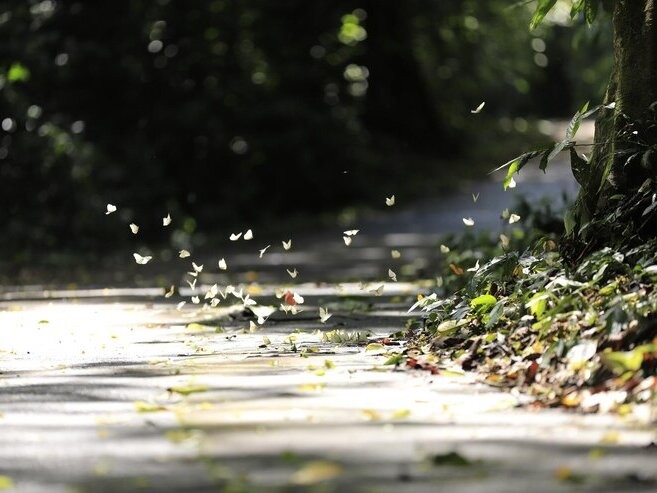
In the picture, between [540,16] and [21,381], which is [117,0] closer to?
[540,16]

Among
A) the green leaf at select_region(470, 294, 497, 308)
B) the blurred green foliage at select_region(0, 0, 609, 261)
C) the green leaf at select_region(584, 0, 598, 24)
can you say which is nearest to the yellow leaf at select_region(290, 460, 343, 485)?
the green leaf at select_region(470, 294, 497, 308)

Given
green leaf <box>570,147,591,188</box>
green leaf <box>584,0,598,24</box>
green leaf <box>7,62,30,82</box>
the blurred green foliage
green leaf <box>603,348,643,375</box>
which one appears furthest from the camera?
green leaf <box>7,62,30,82</box>

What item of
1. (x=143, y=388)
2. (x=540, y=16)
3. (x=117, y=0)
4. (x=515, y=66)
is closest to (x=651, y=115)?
(x=540, y=16)

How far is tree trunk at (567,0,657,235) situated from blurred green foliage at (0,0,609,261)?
6.17 meters

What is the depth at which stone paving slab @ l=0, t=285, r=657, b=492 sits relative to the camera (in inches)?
221

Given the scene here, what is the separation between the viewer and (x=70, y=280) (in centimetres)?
1750

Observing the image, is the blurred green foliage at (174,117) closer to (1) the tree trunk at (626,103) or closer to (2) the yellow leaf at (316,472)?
(1) the tree trunk at (626,103)

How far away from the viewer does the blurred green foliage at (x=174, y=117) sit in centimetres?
2081

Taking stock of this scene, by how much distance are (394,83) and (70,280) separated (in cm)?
1793

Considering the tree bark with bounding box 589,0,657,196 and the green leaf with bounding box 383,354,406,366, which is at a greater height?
the tree bark with bounding box 589,0,657,196

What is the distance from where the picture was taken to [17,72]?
69.1 feet

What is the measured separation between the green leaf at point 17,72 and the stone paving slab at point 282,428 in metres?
11.5

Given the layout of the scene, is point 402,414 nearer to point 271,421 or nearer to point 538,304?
point 271,421

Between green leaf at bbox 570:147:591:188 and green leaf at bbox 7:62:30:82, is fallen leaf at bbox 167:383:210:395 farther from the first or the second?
green leaf at bbox 7:62:30:82
